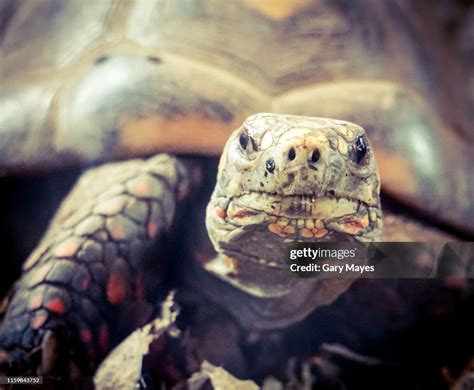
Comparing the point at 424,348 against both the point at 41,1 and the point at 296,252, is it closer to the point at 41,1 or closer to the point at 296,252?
the point at 296,252

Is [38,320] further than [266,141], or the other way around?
[38,320]

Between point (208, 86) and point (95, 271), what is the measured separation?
1.32 ft

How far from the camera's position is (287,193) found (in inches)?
24.8

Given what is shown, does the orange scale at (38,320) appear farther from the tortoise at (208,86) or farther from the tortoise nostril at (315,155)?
the tortoise nostril at (315,155)

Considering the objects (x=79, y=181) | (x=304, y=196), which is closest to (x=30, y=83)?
(x=79, y=181)

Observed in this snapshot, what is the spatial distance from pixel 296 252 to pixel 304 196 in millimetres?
141

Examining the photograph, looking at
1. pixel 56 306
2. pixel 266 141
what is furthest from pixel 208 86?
pixel 56 306

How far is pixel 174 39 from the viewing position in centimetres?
104

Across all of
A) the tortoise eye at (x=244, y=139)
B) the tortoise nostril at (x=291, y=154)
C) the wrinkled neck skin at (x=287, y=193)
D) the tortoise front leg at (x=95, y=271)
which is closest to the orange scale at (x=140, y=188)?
the tortoise front leg at (x=95, y=271)

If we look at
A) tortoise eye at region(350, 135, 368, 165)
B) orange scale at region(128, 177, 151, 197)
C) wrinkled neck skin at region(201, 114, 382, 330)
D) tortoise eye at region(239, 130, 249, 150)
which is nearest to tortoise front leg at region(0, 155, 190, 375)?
orange scale at region(128, 177, 151, 197)

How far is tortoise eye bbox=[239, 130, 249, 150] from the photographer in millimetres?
695

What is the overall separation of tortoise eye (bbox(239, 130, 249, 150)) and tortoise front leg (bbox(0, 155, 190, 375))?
0.27 m

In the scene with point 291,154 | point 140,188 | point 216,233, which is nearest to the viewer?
point 291,154

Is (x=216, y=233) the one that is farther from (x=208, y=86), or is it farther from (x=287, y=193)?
(x=208, y=86)
